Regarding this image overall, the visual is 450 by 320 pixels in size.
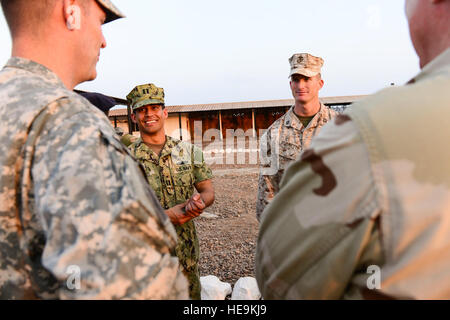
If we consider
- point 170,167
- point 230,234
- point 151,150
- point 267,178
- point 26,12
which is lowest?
point 230,234

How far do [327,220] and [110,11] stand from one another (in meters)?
1.15

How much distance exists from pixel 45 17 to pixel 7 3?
5.5 inches

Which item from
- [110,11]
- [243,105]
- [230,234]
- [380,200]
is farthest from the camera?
[243,105]

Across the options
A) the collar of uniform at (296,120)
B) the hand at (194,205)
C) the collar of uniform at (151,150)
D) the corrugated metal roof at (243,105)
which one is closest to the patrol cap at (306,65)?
the collar of uniform at (296,120)

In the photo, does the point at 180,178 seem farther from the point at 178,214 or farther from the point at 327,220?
the point at 327,220

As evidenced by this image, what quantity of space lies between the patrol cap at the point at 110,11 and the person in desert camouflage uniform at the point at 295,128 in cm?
248

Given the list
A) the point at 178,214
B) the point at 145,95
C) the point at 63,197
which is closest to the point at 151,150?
the point at 145,95

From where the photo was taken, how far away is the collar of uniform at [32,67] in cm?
107

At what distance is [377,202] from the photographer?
71 cm

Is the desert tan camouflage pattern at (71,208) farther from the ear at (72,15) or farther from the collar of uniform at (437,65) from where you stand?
the collar of uniform at (437,65)

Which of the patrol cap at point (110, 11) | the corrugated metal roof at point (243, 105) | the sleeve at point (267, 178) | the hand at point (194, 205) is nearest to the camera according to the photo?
the patrol cap at point (110, 11)

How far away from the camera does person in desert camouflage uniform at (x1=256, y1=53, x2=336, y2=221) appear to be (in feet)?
11.5

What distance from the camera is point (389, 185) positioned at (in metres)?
0.71

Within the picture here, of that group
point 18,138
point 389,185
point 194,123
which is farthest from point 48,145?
point 194,123
